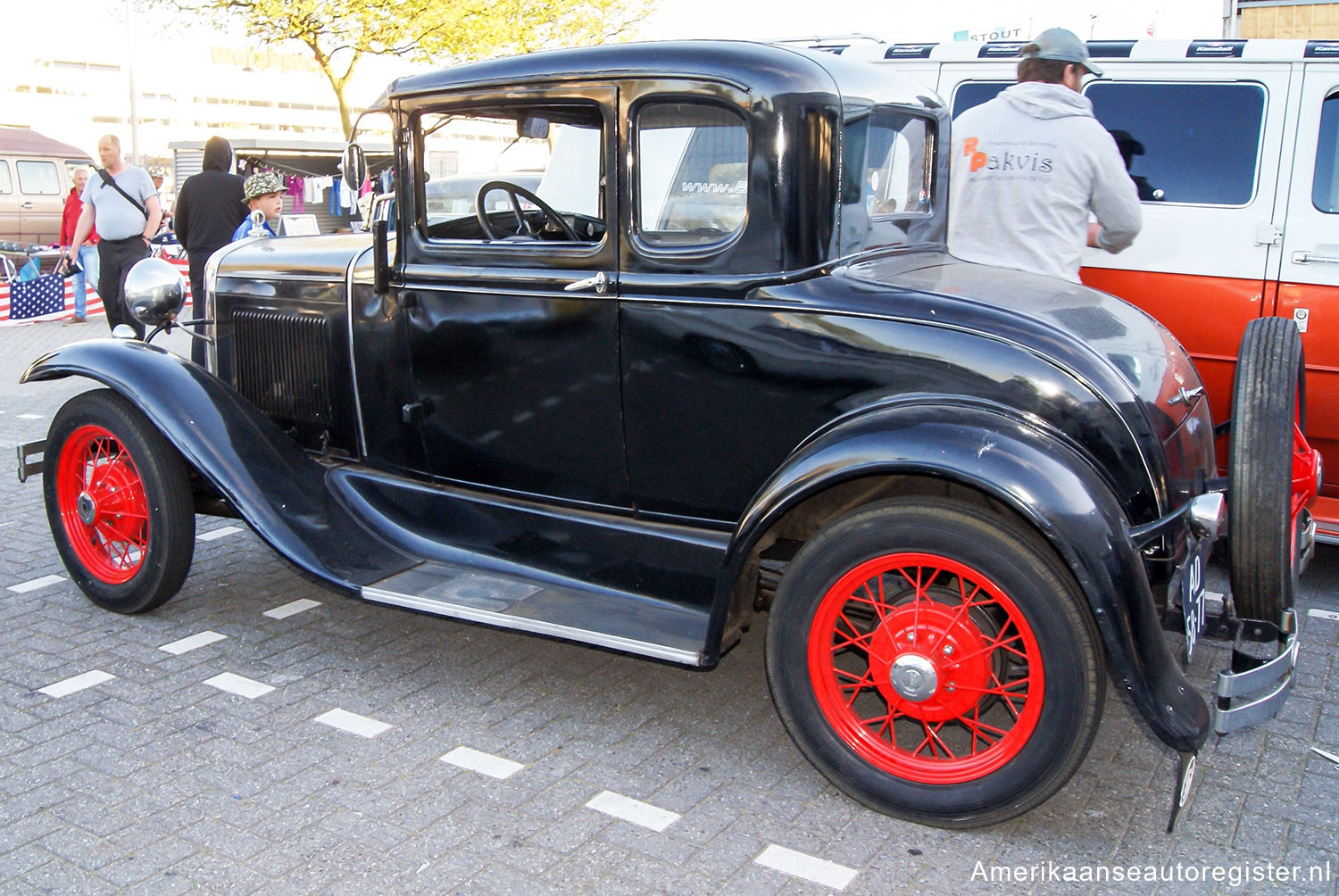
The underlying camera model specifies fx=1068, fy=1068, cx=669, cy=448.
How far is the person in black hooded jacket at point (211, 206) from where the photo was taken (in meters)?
7.46

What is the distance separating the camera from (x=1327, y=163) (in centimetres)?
450

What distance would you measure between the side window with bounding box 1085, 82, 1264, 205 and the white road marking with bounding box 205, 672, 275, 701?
417cm

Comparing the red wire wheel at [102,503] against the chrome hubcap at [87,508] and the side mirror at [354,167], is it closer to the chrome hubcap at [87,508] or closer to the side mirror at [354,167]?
the chrome hubcap at [87,508]

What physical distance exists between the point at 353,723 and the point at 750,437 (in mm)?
1428

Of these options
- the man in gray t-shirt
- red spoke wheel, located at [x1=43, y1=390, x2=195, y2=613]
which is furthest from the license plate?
the man in gray t-shirt

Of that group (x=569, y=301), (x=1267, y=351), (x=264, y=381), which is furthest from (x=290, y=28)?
(x=1267, y=351)

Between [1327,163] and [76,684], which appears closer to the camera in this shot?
[76,684]

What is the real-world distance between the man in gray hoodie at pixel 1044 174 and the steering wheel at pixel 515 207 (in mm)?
1410

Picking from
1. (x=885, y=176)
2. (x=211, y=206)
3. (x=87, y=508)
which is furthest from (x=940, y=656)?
(x=211, y=206)

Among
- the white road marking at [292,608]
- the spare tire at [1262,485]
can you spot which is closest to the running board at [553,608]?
the white road marking at [292,608]

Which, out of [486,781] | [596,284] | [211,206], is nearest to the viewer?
[486,781]

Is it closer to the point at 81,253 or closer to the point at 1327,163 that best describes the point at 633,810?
the point at 1327,163

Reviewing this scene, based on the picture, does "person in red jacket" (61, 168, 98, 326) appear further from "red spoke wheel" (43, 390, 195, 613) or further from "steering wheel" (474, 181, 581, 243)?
"steering wheel" (474, 181, 581, 243)

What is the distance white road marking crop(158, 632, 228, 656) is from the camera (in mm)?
3611
